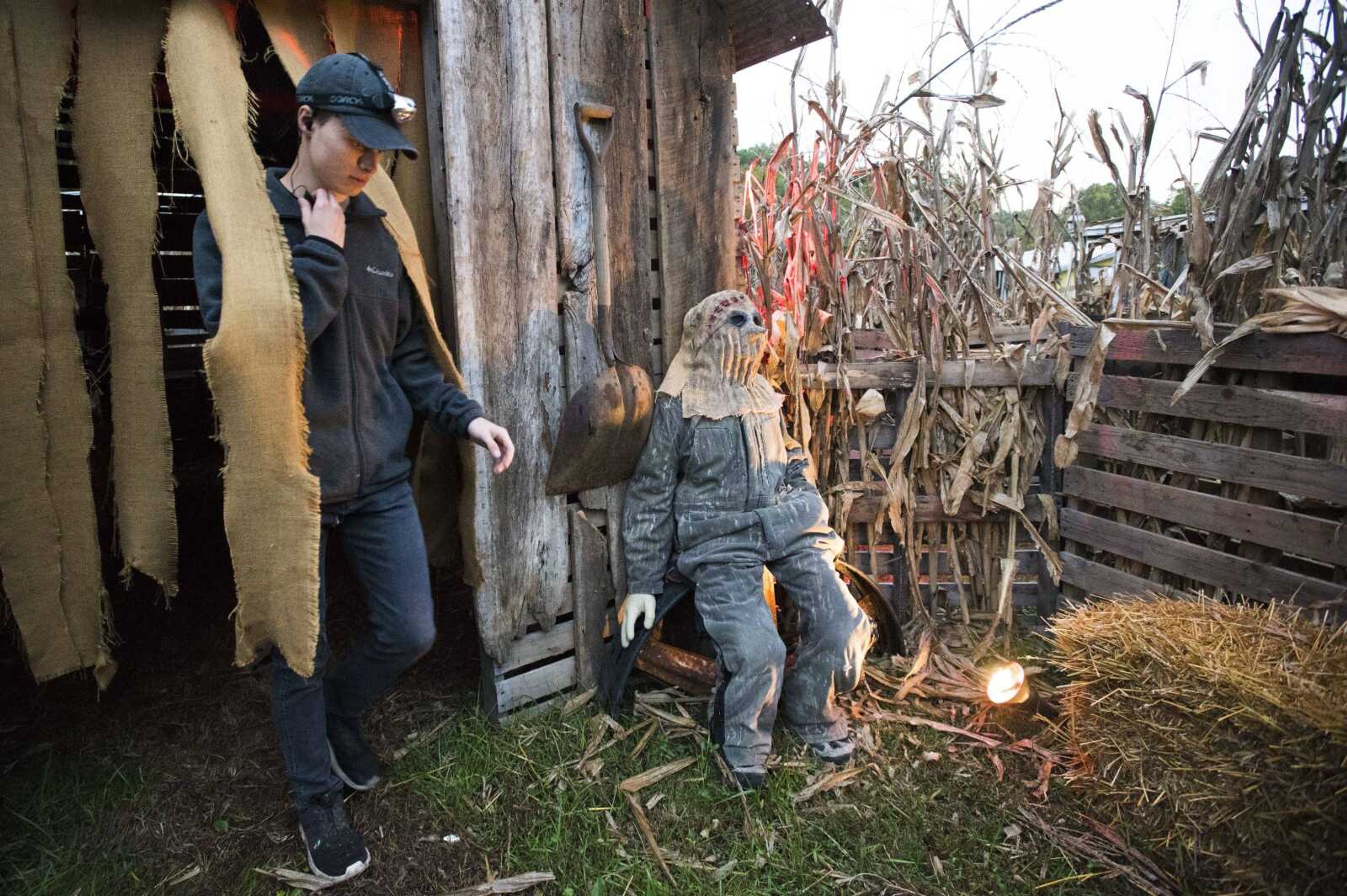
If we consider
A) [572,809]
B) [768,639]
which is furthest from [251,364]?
[768,639]

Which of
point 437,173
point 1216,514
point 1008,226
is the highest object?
point 1008,226

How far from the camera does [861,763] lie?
10.0ft

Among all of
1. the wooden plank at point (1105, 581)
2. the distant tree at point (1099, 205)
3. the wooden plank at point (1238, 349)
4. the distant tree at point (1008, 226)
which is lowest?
the wooden plank at point (1105, 581)

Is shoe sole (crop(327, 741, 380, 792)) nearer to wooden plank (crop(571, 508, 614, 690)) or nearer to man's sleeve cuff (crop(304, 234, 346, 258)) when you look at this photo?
wooden plank (crop(571, 508, 614, 690))

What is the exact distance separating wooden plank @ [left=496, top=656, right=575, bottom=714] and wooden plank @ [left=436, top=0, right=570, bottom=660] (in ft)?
0.46

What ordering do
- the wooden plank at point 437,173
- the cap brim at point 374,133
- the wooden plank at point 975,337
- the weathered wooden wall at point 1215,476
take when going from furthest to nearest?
1. the wooden plank at point 975,337
2. the weathered wooden wall at point 1215,476
3. the wooden plank at point 437,173
4. the cap brim at point 374,133

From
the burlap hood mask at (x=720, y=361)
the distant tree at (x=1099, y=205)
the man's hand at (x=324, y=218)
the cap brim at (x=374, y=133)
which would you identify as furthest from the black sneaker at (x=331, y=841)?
the distant tree at (x=1099, y=205)

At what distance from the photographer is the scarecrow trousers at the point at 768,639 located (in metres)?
2.95

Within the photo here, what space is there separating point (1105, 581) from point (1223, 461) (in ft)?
2.58

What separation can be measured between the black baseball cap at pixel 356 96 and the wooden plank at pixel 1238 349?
116 inches

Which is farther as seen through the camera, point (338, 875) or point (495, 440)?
point (495, 440)

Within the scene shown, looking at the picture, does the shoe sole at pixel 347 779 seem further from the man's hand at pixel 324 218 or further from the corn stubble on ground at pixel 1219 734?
the corn stubble on ground at pixel 1219 734

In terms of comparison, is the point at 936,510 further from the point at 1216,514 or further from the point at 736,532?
the point at 736,532

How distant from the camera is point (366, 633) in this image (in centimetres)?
261
